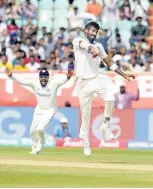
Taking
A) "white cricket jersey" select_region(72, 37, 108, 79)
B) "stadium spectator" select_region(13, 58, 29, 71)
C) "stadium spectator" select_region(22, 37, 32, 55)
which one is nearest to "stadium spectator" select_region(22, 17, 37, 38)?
"stadium spectator" select_region(22, 37, 32, 55)

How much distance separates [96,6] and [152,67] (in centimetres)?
314

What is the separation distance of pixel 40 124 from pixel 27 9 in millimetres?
9635

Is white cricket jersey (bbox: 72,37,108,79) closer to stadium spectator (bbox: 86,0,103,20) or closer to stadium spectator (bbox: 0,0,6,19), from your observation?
stadium spectator (bbox: 86,0,103,20)

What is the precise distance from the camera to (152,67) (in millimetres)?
23656

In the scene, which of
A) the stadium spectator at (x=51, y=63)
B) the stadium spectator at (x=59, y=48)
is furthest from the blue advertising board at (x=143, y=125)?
the stadium spectator at (x=59, y=48)

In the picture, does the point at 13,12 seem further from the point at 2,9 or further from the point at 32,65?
the point at 32,65

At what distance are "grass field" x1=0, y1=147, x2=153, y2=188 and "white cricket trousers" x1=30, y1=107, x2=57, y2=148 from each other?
159cm

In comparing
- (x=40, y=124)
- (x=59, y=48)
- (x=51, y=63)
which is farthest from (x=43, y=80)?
(x=59, y=48)

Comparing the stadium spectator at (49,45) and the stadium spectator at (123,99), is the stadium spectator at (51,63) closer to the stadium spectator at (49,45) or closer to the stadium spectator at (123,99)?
the stadium spectator at (49,45)

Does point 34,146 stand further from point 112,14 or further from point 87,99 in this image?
point 112,14

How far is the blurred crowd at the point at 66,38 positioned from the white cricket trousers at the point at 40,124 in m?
5.85

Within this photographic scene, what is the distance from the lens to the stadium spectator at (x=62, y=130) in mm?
21859

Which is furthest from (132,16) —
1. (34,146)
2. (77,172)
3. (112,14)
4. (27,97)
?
(77,172)

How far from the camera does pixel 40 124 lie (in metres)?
17.1
